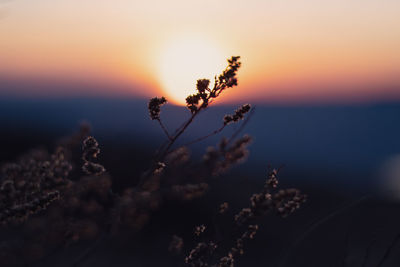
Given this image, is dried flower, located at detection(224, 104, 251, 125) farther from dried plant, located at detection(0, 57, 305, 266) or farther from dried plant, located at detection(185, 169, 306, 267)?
dried plant, located at detection(185, 169, 306, 267)

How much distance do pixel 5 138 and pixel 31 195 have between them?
516cm

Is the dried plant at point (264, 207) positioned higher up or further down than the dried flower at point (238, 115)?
further down

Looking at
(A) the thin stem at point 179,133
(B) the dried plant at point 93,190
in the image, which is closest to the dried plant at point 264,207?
(B) the dried plant at point 93,190

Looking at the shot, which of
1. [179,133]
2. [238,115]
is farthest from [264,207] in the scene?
[179,133]

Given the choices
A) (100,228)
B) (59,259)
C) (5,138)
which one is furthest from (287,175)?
(100,228)

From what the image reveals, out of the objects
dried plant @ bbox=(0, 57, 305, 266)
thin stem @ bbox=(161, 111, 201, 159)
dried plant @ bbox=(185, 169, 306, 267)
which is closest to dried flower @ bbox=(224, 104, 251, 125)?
dried plant @ bbox=(0, 57, 305, 266)

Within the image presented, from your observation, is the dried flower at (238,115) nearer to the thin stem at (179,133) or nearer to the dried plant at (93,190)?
the dried plant at (93,190)

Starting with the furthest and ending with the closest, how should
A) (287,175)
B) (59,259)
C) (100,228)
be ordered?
(287,175), (59,259), (100,228)

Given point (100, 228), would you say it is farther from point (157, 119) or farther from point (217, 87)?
point (217, 87)

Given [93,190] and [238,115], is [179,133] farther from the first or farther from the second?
[93,190]

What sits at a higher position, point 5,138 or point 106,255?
point 5,138

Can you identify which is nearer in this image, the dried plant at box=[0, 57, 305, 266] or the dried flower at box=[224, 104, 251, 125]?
the dried plant at box=[0, 57, 305, 266]

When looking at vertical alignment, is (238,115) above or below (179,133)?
above

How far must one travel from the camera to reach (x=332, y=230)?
477cm
